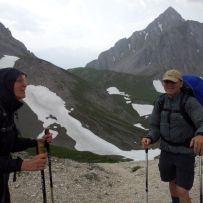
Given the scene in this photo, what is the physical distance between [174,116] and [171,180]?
193 centimetres

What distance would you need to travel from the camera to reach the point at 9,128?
7.15 metres

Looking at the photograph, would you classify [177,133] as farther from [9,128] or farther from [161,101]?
[9,128]

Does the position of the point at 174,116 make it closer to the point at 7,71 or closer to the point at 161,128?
the point at 161,128

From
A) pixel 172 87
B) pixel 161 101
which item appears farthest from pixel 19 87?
pixel 161 101

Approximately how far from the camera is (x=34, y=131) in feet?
327

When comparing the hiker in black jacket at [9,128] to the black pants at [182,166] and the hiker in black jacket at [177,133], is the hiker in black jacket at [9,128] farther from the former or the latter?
the black pants at [182,166]

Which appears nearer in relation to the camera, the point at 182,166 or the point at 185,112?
the point at 185,112

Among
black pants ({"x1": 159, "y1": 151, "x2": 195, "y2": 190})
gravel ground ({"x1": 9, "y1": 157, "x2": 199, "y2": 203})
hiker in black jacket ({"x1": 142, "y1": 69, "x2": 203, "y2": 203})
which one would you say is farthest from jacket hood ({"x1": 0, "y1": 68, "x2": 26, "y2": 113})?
gravel ground ({"x1": 9, "y1": 157, "x2": 199, "y2": 203})

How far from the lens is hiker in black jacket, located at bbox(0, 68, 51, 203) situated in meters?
6.88

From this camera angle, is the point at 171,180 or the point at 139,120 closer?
the point at 171,180

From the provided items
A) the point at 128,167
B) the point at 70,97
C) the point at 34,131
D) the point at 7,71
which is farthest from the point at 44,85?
the point at 7,71

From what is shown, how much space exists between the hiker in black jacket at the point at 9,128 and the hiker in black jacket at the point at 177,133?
3874 millimetres

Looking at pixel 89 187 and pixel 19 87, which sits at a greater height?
pixel 19 87

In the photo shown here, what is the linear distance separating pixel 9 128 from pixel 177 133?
443cm
